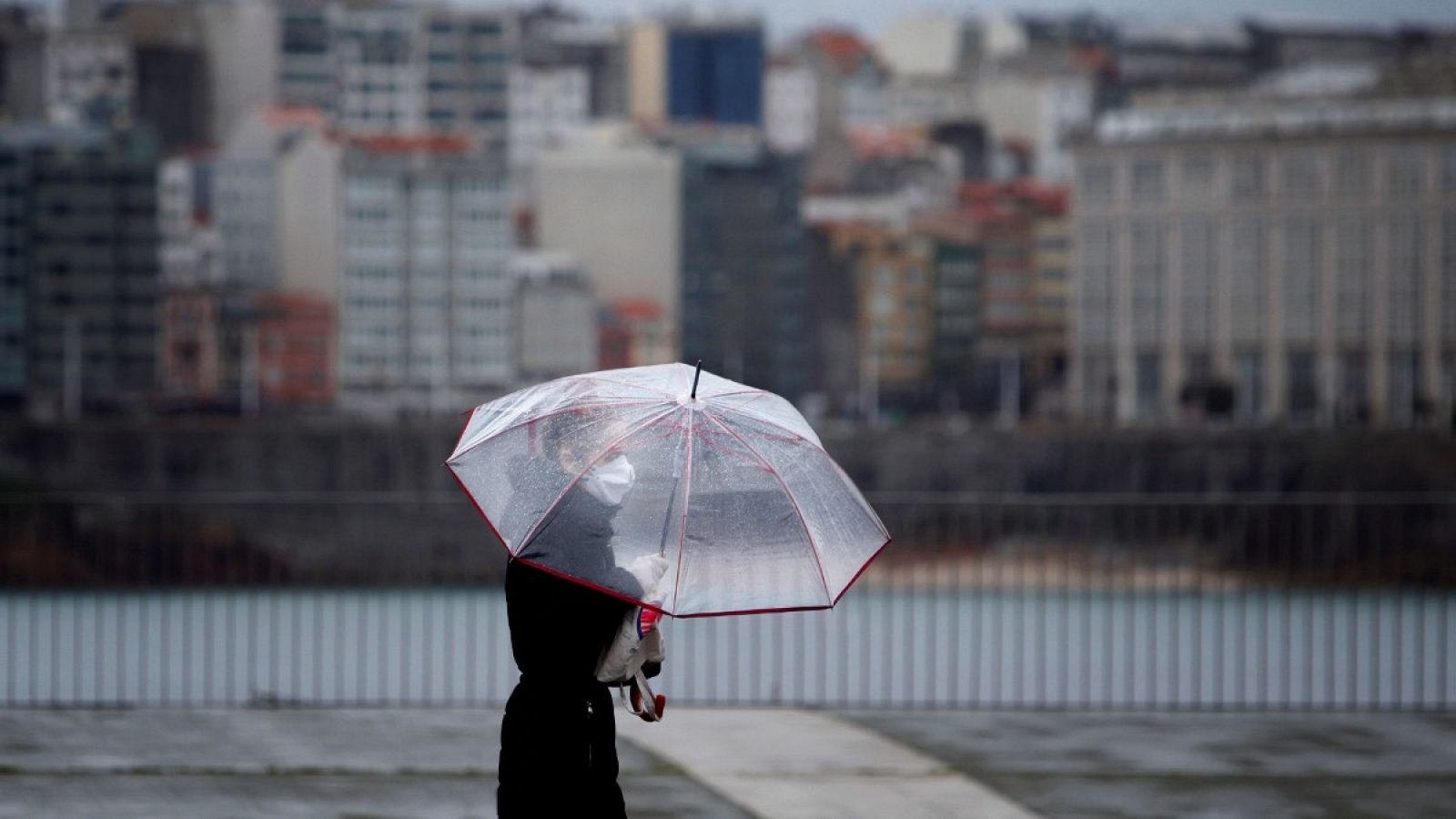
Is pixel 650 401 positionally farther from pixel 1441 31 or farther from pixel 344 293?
pixel 1441 31

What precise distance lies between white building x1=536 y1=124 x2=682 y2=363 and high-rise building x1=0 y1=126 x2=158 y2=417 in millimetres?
19704

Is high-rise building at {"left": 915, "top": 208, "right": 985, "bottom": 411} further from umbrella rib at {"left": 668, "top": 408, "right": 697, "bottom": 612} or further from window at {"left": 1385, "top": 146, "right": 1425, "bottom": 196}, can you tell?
umbrella rib at {"left": 668, "top": 408, "right": 697, "bottom": 612}

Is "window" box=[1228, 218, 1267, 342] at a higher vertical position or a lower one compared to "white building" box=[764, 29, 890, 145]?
lower

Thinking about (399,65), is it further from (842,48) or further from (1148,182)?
(1148,182)

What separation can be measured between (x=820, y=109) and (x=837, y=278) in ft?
112

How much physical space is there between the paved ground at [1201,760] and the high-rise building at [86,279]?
84426mm

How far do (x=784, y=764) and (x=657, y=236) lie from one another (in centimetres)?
9891

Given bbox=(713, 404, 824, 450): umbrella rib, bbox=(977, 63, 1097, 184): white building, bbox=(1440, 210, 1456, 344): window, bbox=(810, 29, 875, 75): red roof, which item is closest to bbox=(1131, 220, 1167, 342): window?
bbox=(1440, 210, 1456, 344): window

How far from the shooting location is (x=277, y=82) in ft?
406

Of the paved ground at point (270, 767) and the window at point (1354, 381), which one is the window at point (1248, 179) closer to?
the window at point (1354, 381)

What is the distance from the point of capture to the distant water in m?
11.1

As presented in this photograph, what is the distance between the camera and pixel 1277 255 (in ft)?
320

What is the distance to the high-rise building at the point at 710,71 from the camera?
132000mm

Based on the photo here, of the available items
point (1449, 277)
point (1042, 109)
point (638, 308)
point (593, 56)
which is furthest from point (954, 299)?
point (593, 56)
